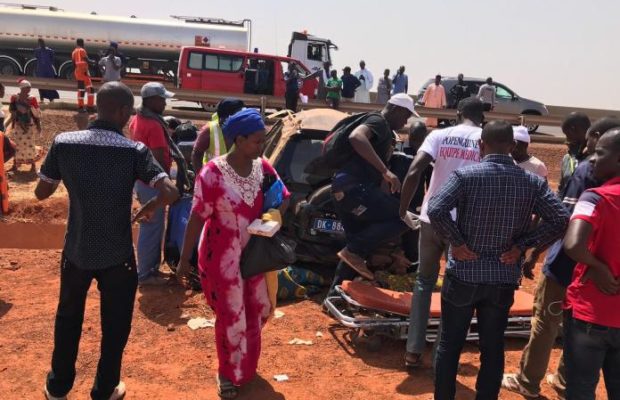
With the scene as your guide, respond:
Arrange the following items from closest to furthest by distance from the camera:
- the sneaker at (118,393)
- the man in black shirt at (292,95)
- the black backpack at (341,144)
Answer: the sneaker at (118,393) → the black backpack at (341,144) → the man in black shirt at (292,95)

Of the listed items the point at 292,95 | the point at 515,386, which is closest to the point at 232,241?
the point at 515,386

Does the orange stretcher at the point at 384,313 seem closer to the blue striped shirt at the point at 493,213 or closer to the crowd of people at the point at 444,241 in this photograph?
the crowd of people at the point at 444,241

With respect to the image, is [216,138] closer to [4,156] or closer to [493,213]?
[4,156]

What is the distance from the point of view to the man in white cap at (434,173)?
12.9ft

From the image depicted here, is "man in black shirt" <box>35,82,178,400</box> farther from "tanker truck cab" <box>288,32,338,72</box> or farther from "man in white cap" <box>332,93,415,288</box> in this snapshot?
"tanker truck cab" <box>288,32,338,72</box>

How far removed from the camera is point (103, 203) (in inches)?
124

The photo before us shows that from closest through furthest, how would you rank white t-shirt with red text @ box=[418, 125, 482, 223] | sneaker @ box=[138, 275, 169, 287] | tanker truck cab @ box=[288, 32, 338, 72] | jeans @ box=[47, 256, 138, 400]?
jeans @ box=[47, 256, 138, 400]
white t-shirt with red text @ box=[418, 125, 482, 223]
sneaker @ box=[138, 275, 169, 287]
tanker truck cab @ box=[288, 32, 338, 72]

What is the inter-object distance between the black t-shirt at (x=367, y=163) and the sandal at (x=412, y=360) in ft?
4.83

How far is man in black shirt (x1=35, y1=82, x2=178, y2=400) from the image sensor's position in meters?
3.13

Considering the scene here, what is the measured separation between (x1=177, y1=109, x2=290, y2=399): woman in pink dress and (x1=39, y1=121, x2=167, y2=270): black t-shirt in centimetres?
44

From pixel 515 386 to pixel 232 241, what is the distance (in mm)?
2187

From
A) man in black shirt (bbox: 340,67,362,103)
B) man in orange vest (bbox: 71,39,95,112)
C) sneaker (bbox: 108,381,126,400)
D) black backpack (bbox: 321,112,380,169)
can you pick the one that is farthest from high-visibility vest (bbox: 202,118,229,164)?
man in black shirt (bbox: 340,67,362,103)

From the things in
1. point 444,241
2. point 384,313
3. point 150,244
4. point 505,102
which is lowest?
point 384,313

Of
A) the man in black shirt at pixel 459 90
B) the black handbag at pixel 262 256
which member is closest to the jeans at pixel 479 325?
the black handbag at pixel 262 256
